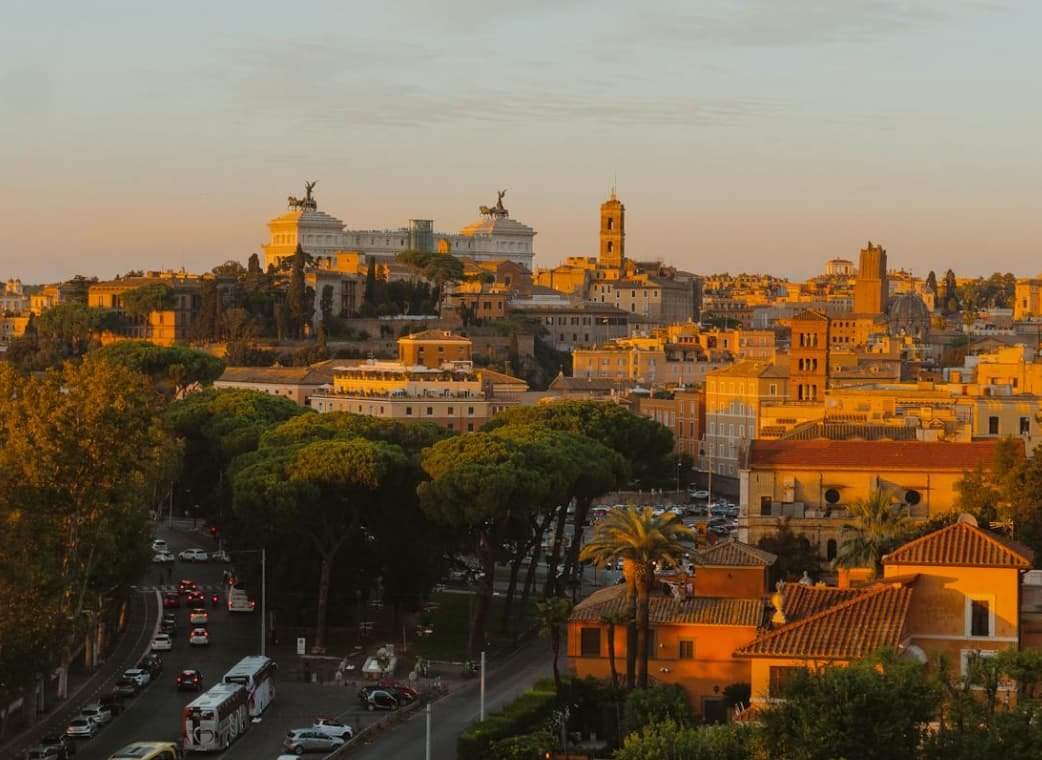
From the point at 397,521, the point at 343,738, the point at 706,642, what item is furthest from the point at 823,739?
the point at 397,521

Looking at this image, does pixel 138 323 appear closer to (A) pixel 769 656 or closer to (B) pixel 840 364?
(B) pixel 840 364

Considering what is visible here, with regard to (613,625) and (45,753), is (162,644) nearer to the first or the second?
(45,753)

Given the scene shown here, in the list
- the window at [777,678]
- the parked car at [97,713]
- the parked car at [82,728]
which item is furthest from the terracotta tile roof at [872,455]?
the window at [777,678]

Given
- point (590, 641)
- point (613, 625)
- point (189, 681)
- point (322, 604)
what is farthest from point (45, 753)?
point (322, 604)

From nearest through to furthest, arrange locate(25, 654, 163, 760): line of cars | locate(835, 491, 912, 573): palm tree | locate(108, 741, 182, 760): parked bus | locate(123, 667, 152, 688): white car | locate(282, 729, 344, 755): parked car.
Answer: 1. locate(108, 741, 182, 760): parked bus
2. locate(25, 654, 163, 760): line of cars
3. locate(282, 729, 344, 755): parked car
4. locate(835, 491, 912, 573): palm tree
5. locate(123, 667, 152, 688): white car

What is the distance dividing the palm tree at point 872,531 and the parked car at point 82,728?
17648mm

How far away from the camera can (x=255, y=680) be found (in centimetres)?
5731

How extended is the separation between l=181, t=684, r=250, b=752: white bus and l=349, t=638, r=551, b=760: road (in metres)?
3.05

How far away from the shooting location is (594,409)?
10269cm

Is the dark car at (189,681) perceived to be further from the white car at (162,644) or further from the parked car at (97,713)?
the white car at (162,644)

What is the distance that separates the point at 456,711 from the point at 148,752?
1025 cm

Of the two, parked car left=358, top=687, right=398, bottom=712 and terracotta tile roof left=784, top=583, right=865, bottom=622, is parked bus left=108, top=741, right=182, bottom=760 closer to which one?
parked car left=358, top=687, right=398, bottom=712

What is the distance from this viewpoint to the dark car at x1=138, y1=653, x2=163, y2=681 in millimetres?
62969

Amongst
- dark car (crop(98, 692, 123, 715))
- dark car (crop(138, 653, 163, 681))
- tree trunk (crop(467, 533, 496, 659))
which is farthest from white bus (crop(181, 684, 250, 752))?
tree trunk (crop(467, 533, 496, 659))
